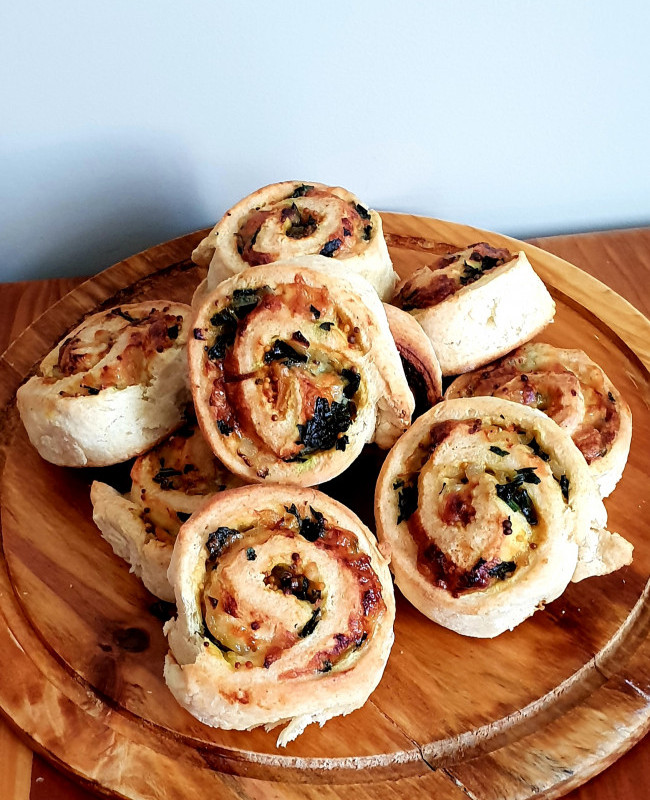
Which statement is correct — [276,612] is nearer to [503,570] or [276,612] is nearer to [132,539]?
[132,539]

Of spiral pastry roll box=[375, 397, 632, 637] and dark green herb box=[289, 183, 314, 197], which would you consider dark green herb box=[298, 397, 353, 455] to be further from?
dark green herb box=[289, 183, 314, 197]

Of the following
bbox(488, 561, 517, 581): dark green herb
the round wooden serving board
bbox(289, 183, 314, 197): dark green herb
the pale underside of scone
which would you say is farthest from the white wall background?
bbox(488, 561, 517, 581): dark green herb

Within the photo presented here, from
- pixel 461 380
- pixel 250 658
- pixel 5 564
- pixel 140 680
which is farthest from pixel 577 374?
pixel 5 564

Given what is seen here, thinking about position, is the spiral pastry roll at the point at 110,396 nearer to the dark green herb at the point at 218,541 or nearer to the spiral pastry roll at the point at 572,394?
the dark green herb at the point at 218,541

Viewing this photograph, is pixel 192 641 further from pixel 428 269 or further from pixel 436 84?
pixel 436 84

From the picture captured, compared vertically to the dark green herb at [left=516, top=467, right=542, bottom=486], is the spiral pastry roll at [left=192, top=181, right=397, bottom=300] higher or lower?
higher
